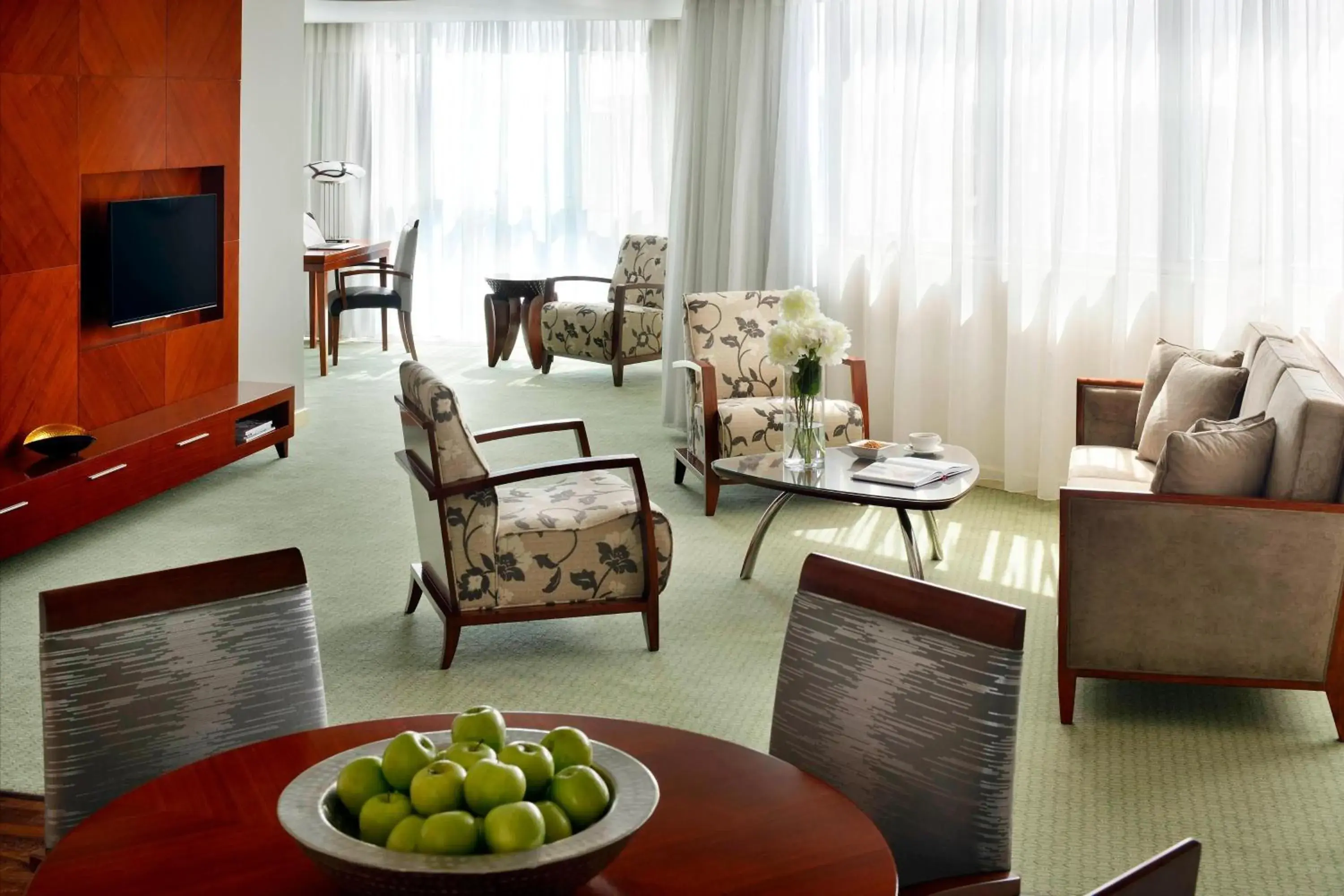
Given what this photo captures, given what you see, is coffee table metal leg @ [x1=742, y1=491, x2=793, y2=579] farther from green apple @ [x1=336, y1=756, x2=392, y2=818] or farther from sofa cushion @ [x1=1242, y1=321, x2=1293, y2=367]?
green apple @ [x1=336, y1=756, x2=392, y2=818]

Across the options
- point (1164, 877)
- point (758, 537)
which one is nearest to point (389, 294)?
point (758, 537)

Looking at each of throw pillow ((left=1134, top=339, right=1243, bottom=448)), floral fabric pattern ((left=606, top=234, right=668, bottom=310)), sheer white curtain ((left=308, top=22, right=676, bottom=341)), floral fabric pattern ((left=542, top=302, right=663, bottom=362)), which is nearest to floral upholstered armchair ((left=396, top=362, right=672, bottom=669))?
throw pillow ((left=1134, top=339, right=1243, bottom=448))

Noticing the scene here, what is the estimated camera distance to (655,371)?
30.3 ft

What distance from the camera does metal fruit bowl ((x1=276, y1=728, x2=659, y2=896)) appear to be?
1.23 metres

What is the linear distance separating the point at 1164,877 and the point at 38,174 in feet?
15.5

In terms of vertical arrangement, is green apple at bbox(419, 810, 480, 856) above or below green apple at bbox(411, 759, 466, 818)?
below

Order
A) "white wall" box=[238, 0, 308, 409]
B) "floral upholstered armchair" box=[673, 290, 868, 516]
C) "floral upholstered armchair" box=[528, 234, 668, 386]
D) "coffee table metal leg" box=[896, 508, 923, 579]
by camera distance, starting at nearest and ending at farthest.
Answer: "coffee table metal leg" box=[896, 508, 923, 579]
"floral upholstered armchair" box=[673, 290, 868, 516]
"white wall" box=[238, 0, 308, 409]
"floral upholstered armchair" box=[528, 234, 668, 386]

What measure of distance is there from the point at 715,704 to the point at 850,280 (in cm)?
332

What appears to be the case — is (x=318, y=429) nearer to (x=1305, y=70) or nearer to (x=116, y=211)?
(x=116, y=211)

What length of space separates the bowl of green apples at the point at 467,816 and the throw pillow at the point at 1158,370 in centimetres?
391

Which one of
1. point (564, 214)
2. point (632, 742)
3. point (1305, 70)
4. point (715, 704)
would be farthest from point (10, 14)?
point (564, 214)

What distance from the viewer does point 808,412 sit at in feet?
14.9

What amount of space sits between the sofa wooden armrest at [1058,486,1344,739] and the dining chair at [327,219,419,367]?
6.36 m

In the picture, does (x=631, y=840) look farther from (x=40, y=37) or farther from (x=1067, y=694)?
(x=40, y=37)
